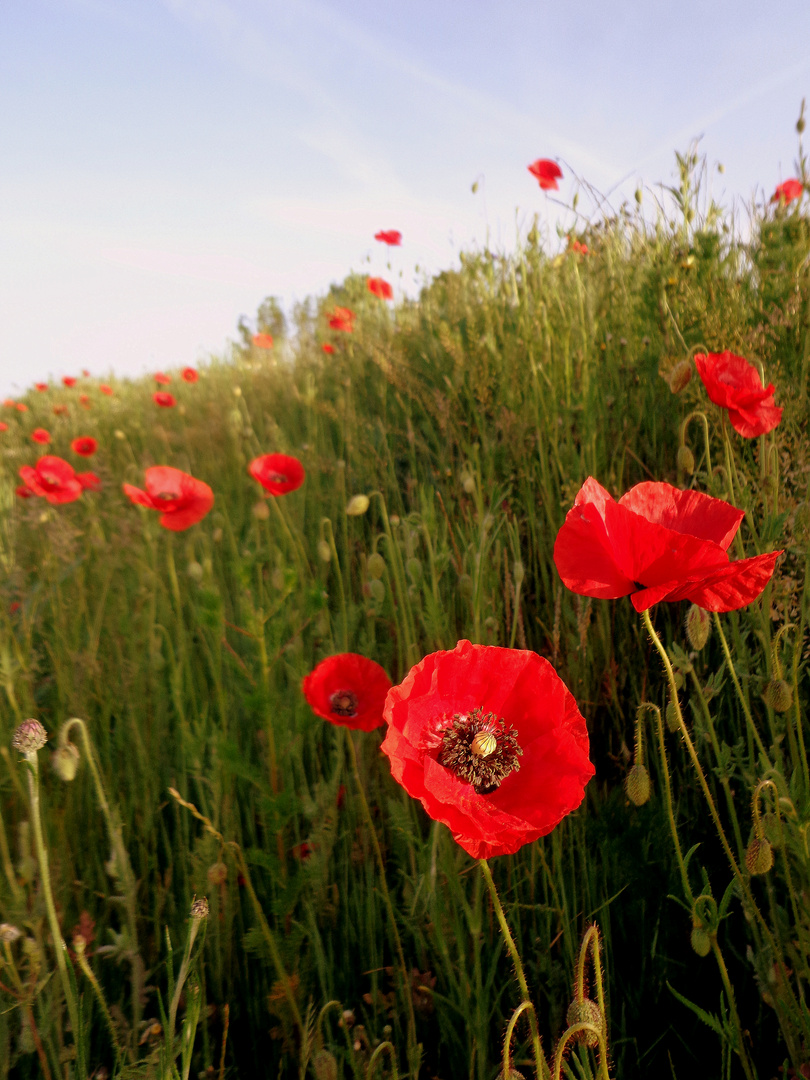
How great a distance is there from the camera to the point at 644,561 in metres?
0.81

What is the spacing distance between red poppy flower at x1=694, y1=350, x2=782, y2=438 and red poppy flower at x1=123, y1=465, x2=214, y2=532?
1335mm

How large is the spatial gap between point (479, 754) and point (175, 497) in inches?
60.4

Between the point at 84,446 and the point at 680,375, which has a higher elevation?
the point at 84,446

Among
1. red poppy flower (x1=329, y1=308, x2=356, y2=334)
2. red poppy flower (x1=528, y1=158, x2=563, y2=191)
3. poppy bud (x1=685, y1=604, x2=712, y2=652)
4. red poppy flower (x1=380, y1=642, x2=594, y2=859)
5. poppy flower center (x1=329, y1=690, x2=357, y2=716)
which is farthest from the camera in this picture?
red poppy flower (x1=329, y1=308, x2=356, y2=334)

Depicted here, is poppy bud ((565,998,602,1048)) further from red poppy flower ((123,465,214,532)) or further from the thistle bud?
red poppy flower ((123,465,214,532))

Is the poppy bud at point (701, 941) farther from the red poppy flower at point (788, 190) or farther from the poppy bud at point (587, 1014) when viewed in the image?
the red poppy flower at point (788, 190)

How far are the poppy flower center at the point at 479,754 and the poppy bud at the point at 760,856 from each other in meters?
0.34

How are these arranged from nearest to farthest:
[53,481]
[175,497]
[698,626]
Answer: [698,626]
[175,497]
[53,481]

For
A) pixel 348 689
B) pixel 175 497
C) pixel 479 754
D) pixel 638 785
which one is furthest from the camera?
pixel 175 497

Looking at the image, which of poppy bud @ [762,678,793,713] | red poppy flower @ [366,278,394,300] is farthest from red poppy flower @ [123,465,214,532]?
red poppy flower @ [366,278,394,300]

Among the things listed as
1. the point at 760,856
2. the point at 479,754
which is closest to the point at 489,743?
the point at 479,754

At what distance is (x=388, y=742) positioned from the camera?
2.22ft

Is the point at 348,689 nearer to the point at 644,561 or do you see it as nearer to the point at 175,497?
the point at 644,561

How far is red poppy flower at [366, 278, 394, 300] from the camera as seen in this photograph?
152 inches
